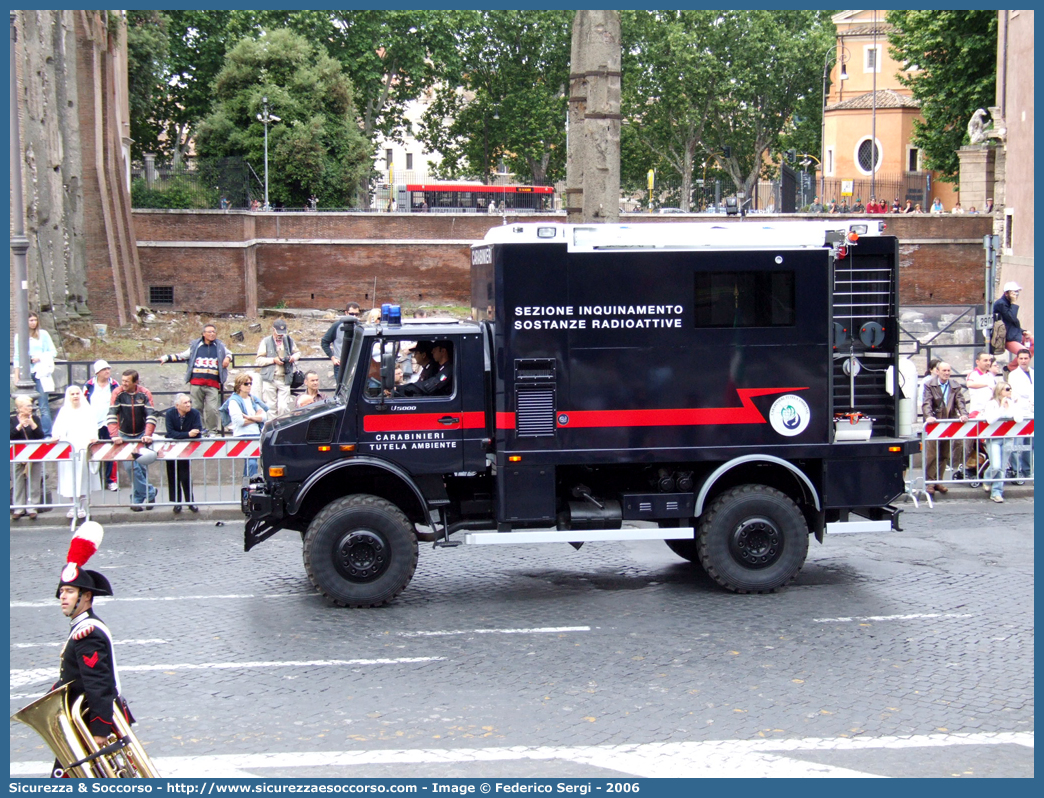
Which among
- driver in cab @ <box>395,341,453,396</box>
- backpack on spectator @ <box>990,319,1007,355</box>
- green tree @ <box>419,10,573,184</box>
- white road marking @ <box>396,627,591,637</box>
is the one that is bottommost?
white road marking @ <box>396,627,591,637</box>

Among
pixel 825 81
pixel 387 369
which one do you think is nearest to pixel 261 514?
pixel 387 369

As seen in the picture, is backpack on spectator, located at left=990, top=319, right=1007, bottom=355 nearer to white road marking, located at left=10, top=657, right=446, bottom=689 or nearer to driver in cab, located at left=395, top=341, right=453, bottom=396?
driver in cab, located at left=395, top=341, right=453, bottom=396

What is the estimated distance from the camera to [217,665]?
28.4 feet

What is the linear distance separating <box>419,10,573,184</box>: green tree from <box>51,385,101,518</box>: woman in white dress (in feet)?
164

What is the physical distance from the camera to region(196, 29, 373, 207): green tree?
42.4m

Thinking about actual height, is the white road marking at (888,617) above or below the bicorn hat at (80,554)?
below

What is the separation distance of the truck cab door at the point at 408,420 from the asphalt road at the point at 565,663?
1330mm

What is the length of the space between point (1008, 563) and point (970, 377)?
180 inches


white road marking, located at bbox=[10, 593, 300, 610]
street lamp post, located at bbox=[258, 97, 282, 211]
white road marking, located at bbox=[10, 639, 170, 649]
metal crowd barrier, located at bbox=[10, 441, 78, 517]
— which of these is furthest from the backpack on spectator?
street lamp post, located at bbox=[258, 97, 282, 211]

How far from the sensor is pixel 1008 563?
11.6 metres

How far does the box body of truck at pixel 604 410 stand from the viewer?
10102 mm

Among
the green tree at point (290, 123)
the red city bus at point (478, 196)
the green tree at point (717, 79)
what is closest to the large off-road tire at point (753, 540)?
the green tree at point (290, 123)

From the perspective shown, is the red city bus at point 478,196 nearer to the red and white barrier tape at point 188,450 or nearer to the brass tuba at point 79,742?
the red and white barrier tape at point 188,450

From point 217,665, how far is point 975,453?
10608 millimetres
